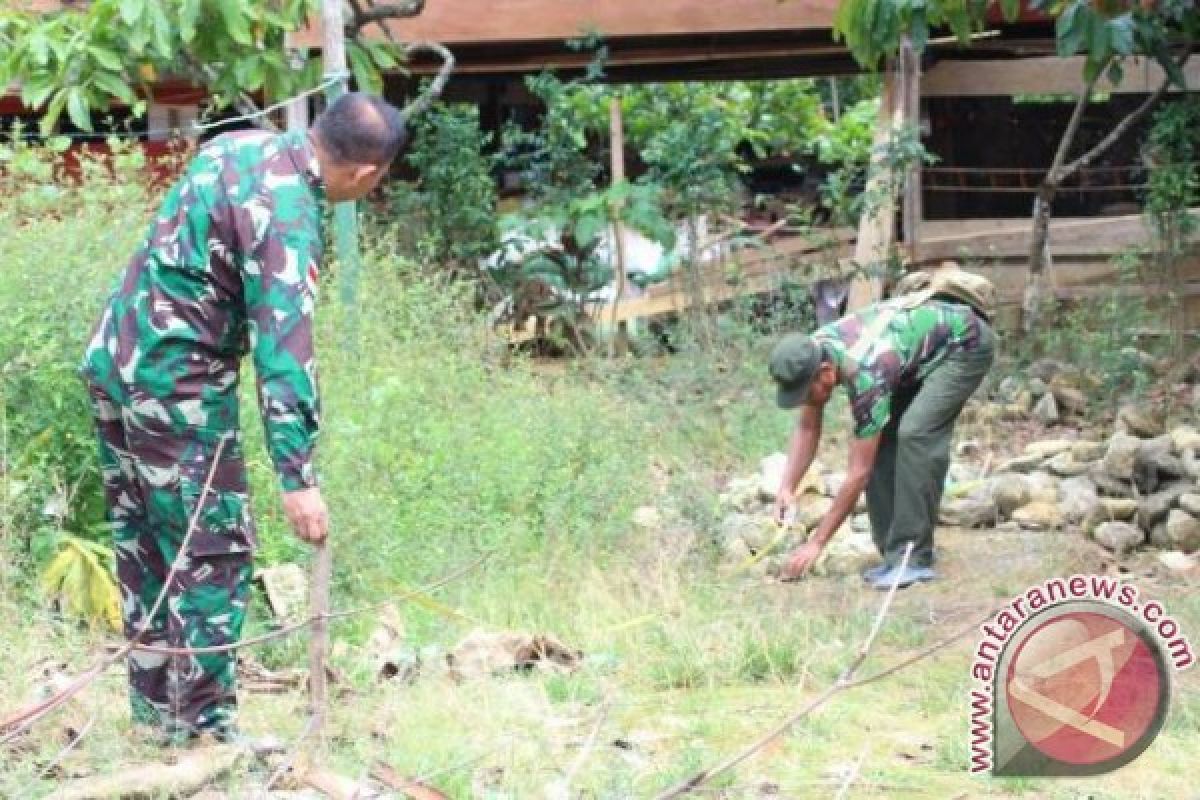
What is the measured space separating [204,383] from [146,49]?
15.6 feet

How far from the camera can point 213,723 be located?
4.85 meters

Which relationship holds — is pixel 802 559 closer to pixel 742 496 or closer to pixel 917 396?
pixel 917 396

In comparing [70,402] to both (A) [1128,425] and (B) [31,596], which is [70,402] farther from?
(A) [1128,425]

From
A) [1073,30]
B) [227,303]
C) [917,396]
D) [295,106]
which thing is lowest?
[917,396]

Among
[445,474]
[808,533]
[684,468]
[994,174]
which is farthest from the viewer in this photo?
[994,174]

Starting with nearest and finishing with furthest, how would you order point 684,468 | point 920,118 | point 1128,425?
point 684,468, point 1128,425, point 920,118

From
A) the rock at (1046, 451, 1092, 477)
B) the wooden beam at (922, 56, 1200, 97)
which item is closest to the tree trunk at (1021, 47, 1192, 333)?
the wooden beam at (922, 56, 1200, 97)

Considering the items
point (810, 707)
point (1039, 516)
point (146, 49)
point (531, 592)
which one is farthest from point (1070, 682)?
point (146, 49)

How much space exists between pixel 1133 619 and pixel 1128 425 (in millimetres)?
6260

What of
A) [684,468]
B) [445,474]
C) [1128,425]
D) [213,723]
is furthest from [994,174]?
[213,723]

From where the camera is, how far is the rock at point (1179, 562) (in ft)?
26.5

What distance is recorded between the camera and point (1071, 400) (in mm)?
11391

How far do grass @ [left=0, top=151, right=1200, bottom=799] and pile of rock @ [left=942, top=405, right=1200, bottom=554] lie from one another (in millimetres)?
262

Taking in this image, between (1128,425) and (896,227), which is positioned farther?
(896,227)
